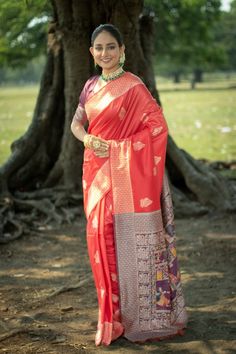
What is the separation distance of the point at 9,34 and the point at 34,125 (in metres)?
5.49

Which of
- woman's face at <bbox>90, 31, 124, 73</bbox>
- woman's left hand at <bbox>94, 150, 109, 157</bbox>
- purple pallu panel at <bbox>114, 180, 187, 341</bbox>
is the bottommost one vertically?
purple pallu panel at <bbox>114, 180, 187, 341</bbox>

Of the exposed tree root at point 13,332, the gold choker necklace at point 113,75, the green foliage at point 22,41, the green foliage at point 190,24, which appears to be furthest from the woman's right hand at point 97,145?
the green foliage at point 190,24

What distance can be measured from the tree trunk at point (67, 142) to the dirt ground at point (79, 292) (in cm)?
49

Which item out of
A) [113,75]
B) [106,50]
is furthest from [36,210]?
[106,50]

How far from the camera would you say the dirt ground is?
13.1ft

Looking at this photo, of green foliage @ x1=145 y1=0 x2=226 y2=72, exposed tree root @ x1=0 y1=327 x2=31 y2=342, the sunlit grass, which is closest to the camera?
exposed tree root @ x1=0 y1=327 x2=31 y2=342

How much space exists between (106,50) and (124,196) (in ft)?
3.19

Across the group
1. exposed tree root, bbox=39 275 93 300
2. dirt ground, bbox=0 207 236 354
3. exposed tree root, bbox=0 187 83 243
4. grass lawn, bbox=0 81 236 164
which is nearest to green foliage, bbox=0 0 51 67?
grass lawn, bbox=0 81 236 164

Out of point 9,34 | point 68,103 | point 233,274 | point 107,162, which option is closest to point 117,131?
point 107,162

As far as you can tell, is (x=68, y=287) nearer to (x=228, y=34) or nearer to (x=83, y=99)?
(x=83, y=99)

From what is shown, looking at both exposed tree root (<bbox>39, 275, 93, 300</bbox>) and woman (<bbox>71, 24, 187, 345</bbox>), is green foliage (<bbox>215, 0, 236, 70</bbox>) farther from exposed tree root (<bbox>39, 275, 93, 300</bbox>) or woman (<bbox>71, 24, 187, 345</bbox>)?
woman (<bbox>71, 24, 187, 345</bbox>)

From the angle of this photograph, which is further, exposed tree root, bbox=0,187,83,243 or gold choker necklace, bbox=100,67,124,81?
exposed tree root, bbox=0,187,83,243

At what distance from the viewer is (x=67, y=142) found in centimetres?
806

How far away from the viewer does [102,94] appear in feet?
12.6
